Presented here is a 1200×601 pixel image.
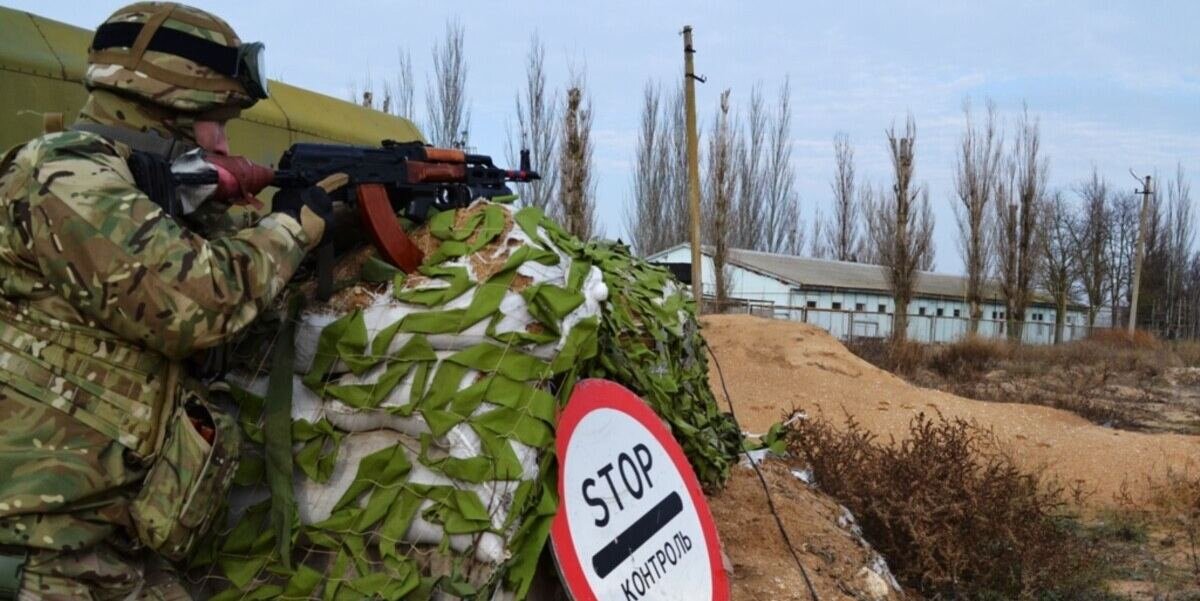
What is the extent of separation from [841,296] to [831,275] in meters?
1.82

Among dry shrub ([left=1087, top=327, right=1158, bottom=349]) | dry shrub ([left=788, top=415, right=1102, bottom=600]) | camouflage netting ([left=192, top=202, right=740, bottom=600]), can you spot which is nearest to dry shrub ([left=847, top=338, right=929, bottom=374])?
dry shrub ([left=788, top=415, right=1102, bottom=600])

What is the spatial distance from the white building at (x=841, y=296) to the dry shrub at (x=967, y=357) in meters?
8.96

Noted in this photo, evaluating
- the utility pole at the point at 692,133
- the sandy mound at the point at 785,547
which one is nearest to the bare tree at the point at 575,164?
the utility pole at the point at 692,133

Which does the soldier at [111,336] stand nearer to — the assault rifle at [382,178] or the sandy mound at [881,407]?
the assault rifle at [382,178]

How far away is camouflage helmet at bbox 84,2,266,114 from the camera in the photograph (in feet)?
7.77

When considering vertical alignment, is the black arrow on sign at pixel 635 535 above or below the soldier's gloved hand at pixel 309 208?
below

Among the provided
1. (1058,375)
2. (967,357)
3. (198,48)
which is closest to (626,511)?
(198,48)

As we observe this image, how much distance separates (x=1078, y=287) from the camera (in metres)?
43.5

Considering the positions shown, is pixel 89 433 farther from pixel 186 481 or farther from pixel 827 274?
pixel 827 274

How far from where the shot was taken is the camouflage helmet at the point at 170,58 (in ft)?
7.77

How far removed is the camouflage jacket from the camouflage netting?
51cm

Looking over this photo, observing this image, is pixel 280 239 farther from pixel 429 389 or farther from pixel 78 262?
pixel 429 389

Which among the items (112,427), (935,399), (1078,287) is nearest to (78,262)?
(112,427)

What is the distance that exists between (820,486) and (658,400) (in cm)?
208
